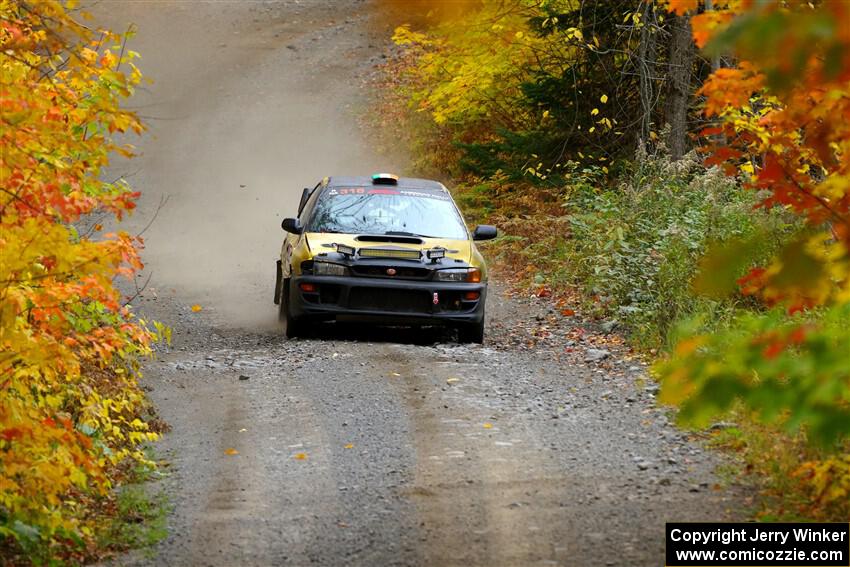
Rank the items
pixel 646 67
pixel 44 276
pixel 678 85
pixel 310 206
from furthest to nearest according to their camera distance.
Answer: pixel 678 85 < pixel 646 67 < pixel 310 206 < pixel 44 276

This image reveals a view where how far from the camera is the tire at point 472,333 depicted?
12422 millimetres

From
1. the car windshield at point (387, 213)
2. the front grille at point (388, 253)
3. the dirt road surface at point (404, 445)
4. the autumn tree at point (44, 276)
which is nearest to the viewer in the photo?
the autumn tree at point (44, 276)

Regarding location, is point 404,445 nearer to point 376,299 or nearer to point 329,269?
point 376,299

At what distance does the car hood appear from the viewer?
12188 millimetres

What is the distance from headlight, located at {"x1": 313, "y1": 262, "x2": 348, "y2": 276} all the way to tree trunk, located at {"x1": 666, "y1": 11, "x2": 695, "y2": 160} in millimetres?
8905

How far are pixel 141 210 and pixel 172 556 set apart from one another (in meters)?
20.9

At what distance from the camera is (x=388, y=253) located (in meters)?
12.1

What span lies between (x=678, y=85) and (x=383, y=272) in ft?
30.0

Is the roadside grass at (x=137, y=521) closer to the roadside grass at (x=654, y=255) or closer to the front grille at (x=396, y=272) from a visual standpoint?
the roadside grass at (x=654, y=255)

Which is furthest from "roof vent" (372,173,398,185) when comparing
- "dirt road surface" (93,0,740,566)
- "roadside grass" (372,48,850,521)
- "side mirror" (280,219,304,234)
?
"roadside grass" (372,48,850,521)

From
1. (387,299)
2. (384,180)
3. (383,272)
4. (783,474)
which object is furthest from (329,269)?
(783,474)

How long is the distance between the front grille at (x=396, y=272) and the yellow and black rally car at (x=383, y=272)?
0.01m

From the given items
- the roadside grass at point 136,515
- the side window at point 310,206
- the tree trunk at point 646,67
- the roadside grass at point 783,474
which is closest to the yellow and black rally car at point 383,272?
the side window at point 310,206

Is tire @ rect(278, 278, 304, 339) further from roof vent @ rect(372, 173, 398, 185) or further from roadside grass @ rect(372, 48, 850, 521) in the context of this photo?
roadside grass @ rect(372, 48, 850, 521)
